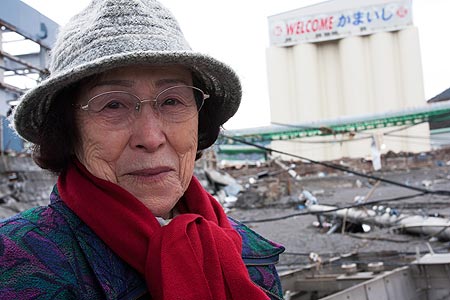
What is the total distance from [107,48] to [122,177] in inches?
12.2

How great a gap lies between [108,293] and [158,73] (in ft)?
1.75

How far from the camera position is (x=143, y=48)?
116 cm

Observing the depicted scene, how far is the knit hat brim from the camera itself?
1.13 m

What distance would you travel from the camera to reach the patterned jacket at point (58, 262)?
1.05 m

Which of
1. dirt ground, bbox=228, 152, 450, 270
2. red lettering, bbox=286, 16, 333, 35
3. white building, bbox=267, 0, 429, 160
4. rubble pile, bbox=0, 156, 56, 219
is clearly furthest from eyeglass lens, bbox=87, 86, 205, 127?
red lettering, bbox=286, 16, 333, 35

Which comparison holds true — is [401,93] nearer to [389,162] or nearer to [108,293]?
[389,162]

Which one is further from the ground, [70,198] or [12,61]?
[12,61]

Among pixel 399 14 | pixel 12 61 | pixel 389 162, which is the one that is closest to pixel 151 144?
pixel 12 61

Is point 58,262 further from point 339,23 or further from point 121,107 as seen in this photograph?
point 339,23

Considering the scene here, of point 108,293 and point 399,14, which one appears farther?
point 399,14

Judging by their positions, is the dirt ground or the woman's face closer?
the woman's face

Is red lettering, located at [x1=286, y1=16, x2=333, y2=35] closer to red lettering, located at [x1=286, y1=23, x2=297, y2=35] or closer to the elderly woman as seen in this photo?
red lettering, located at [x1=286, y1=23, x2=297, y2=35]

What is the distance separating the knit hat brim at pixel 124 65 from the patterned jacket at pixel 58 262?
241mm

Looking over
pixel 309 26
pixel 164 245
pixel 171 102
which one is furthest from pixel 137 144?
pixel 309 26
